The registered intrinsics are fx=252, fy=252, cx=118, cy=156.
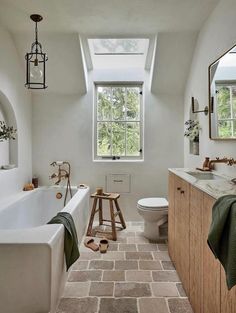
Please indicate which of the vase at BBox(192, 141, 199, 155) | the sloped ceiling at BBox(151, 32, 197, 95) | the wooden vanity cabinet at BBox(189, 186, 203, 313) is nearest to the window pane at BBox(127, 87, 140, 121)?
the sloped ceiling at BBox(151, 32, 197, 95)

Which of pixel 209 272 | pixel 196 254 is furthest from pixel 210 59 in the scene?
pixel 209 272

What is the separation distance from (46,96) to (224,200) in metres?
3.28

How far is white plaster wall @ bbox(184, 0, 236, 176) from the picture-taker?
7.25 feet

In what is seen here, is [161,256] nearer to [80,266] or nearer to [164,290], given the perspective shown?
[164,290]

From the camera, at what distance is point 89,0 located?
7.94 feet

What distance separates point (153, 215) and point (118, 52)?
93.3 inches

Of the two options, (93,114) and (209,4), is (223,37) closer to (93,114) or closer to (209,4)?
(209,4)

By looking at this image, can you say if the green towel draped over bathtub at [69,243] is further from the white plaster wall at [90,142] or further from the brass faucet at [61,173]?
the white plaster wall at [90,142]

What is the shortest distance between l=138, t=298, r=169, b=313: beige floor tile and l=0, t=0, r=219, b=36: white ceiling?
267cm

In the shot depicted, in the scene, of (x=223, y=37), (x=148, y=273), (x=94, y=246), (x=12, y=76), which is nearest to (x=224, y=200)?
(x=148, y=273)

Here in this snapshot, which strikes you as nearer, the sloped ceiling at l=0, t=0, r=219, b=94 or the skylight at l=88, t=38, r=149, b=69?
the sloped ceiling at l=0, t=0, r=219, b=94

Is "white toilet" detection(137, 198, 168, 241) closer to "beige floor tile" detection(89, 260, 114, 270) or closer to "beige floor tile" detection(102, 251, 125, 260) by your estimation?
"beige floor tile" detection(102, 251, 125, 260)

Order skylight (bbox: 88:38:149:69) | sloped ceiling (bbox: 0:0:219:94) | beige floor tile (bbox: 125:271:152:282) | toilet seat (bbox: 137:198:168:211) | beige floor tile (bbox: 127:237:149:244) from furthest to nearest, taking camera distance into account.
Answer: skylight (bbox: 88:38:149:69) < beige floor tile (bbox: 127:237:149:244) < toilet seat (bbox: 137:198:168:211) < sloped ceiling (bbox: 0:0:219:94) < beige floor tile (bbox: 125:271:152:282)

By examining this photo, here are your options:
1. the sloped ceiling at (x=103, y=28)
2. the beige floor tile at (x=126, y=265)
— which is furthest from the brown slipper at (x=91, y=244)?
the sloped ceiling at (x=103, y=28)
